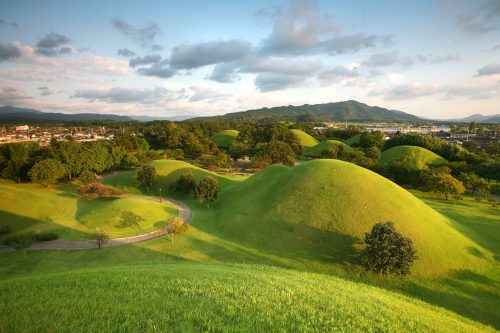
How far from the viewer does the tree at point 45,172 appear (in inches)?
2162

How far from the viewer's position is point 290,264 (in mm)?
27562

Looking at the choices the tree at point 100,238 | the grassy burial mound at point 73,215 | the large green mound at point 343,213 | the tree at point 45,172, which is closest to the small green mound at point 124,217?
the grassy burial mound at point 73,215

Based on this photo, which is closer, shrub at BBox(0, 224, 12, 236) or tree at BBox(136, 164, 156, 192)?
shrub at BBox(0, 224, 12, 236)

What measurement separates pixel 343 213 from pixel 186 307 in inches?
1109

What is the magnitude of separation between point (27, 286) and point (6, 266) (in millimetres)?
19909

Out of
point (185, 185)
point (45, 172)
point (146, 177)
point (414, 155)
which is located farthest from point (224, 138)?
point (45, 172)

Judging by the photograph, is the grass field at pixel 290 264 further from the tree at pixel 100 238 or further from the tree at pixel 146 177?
the tree at pixel 146 177

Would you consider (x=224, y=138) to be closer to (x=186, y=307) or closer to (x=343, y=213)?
(x=343, y=213)

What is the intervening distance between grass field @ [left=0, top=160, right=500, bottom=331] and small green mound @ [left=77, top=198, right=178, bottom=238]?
4765mm

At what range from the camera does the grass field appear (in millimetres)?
10461

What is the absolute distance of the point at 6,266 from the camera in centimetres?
2598

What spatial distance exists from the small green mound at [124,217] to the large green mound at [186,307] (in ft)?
73.9

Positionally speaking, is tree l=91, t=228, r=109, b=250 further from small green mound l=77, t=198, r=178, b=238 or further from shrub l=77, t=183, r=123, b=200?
shrub l=77, t=183, r=123, b=200

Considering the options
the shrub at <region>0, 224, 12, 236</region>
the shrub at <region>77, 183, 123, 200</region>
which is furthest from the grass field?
the shrub at <region>77, 183, 123, 200</region>
